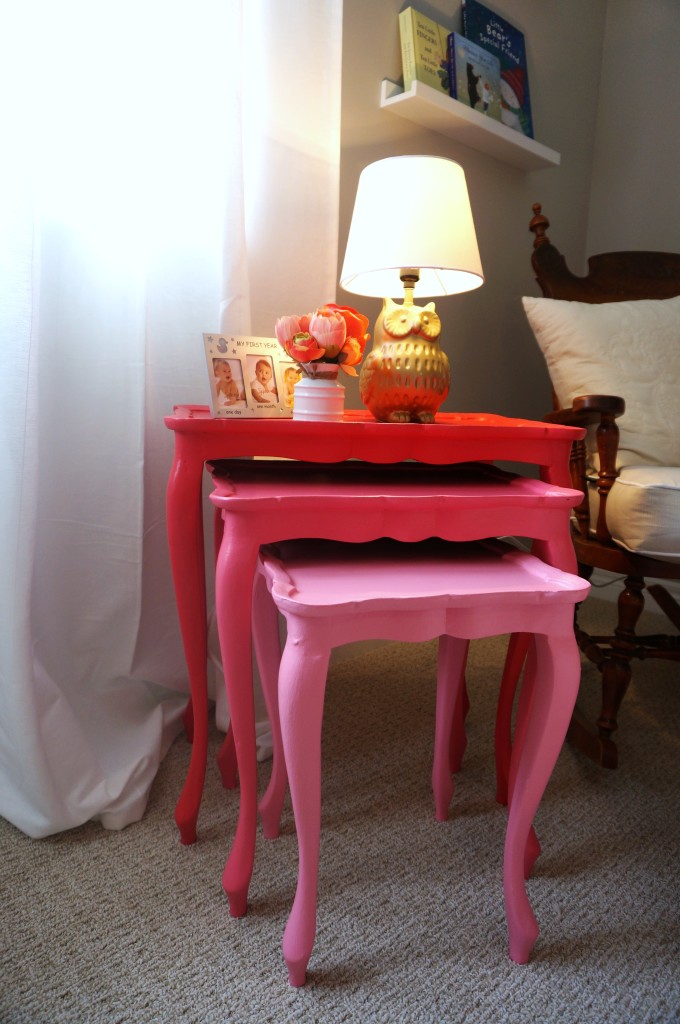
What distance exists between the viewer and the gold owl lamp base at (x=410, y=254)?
1120 millimetres

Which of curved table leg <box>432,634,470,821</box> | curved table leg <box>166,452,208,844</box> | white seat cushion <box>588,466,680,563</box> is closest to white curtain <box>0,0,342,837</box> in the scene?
curved table leg <box>166,452,208,844</box>

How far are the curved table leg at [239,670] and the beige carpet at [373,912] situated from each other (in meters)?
0.08

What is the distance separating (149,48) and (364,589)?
1001mm

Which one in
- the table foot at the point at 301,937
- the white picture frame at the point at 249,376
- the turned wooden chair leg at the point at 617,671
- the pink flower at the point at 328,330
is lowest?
the table foot at the point at 301,937

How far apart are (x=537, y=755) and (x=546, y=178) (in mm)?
2014

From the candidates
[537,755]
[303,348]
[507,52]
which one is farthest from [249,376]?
[507,52]

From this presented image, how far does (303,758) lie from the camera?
2.61 feet

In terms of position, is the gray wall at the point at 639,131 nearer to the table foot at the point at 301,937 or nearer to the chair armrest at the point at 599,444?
the chair armrest at the point at 599,444

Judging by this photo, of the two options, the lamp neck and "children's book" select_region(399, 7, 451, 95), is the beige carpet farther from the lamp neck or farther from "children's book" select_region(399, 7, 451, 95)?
"children's book" select_region(399, 7, 451, 95)

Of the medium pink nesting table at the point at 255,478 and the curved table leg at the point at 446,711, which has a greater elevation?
the medium pink nesting table at the point at 255,478

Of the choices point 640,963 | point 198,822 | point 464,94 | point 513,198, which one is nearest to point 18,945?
point 198,822

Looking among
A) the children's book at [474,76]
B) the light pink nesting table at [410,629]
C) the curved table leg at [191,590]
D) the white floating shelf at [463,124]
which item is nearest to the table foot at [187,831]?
the curved table leg at [191,590]

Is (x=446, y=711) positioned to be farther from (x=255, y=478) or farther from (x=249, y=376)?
(x=249, y=376)

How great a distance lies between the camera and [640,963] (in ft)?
2.96
